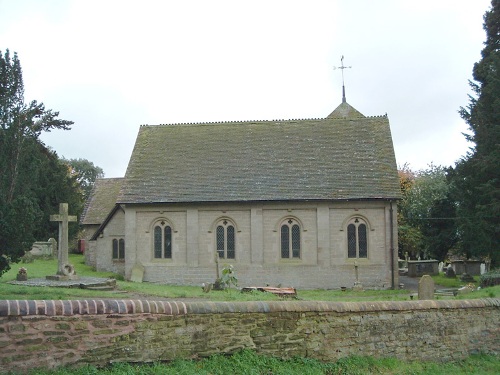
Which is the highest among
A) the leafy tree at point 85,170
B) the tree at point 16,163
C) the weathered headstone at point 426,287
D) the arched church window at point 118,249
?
the leafy tree at point 85,170

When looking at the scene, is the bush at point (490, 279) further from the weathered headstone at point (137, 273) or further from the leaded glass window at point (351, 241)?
the weathered headstone at point (137, 273)

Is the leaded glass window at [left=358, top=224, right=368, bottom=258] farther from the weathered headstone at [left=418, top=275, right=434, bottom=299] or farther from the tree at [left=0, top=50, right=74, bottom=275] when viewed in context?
the tree at [left=0, top=50, right=74, bottom=275]

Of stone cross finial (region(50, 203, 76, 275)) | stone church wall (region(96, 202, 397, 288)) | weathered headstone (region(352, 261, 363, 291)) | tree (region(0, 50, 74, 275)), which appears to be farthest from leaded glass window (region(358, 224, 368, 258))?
tree (region(0, 50, 74, 275))

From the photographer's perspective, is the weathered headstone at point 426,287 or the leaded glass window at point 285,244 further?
the leaded glass window at point 285,244

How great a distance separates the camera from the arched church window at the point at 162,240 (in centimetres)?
3341

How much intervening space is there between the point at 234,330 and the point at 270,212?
22.0m

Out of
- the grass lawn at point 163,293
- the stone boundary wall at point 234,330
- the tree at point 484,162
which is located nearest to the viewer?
the stone boundary wall at point 234,330

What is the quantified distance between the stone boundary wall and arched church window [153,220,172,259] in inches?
857

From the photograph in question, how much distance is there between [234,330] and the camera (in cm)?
1086

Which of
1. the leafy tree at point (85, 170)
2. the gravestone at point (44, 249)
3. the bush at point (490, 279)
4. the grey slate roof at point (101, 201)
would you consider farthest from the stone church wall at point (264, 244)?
the leafy tree at point (85, 170)

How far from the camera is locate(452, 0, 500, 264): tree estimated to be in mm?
28234

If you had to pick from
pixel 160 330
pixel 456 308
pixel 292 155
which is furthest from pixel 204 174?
pixel 160 330

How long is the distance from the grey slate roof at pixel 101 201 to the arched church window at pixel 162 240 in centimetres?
924

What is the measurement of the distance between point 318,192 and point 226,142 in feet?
24.9
